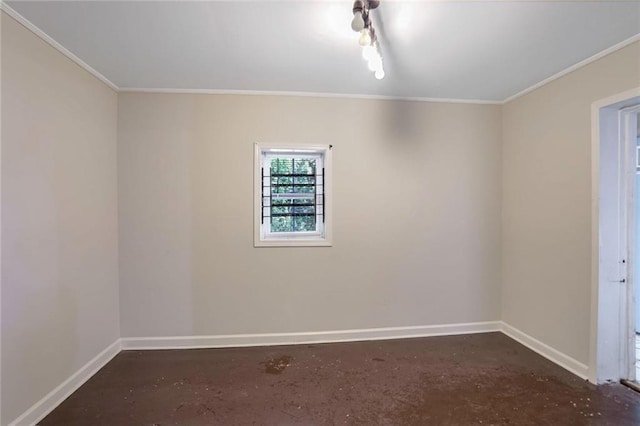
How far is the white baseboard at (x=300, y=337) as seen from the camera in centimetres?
264

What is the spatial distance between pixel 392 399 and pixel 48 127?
9.70 ft

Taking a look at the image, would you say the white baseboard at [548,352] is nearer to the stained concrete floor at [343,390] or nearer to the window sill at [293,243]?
the stained concrete floor at [343,390]

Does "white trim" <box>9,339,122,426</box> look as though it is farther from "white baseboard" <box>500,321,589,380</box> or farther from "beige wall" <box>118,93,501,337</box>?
"white baseboard" <box>500,321,589,380</box>

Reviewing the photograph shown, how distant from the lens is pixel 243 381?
7.08 ft

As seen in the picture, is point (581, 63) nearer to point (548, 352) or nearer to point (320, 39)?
point (320, 39)

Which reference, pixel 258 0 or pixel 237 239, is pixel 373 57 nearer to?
pixel 258 0

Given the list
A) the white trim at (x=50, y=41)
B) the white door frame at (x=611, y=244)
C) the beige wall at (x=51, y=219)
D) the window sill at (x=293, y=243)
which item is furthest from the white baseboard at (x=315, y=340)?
the white trim at (x=50, y=41)

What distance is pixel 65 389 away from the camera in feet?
6.45

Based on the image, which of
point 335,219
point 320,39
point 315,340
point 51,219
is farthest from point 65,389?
point 320,39

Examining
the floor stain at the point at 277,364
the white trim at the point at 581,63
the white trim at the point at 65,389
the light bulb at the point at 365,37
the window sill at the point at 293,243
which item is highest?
the white trim at the point at 581,63

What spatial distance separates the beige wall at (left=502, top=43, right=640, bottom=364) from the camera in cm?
214

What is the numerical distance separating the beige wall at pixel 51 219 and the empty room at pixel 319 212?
0.01 meters

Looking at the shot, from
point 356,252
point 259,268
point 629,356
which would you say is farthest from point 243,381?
point 629,356

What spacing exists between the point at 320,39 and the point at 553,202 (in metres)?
2.33
